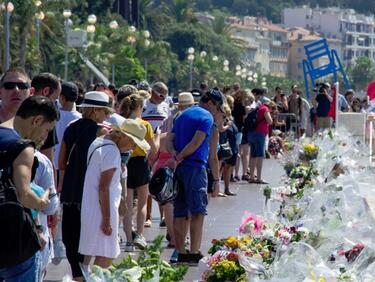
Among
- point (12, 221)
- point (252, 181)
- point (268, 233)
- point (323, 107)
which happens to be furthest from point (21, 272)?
point (323, 107)

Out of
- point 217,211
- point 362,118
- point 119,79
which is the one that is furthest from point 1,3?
point 119,79

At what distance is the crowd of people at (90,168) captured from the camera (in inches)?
283

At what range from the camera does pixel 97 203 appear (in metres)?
9.48

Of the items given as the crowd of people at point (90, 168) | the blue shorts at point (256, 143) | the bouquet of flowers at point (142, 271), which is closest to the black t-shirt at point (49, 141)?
the crowd of people at point (90, 168)

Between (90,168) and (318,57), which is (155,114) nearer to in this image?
(90,168)

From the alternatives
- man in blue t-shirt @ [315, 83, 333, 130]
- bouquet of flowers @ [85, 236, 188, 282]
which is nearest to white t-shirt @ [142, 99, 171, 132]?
bouquet of flowers @ [85, 236, 188, 282]

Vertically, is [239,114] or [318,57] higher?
[239,114]

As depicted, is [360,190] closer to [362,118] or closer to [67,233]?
[67,233]

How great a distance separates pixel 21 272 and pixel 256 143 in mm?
15207

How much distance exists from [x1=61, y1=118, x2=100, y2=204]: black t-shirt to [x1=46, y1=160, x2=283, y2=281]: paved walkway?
112 centimetres

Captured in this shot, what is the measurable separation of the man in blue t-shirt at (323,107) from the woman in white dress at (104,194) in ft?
72.5

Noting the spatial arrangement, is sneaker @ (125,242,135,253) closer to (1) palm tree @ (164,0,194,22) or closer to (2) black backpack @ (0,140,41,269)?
(2) black backpack @ (0,140,41,269)

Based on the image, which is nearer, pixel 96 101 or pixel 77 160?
pixel 77 160

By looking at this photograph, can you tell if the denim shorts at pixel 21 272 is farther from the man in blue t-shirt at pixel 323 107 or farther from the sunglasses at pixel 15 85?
the man in blue t-shirt at pixel 323 107
